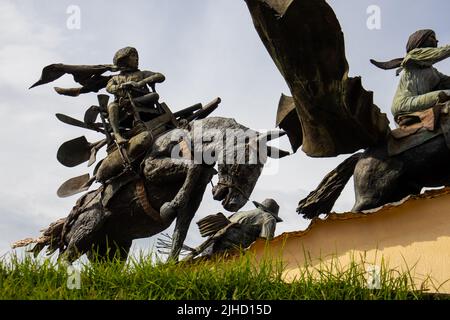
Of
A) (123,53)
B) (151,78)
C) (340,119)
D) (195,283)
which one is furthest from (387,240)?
(123,53)

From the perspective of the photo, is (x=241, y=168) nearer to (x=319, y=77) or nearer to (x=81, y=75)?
(x=319, y=77)

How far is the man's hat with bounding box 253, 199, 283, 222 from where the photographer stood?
30.0ft

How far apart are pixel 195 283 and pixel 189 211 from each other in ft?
8.02

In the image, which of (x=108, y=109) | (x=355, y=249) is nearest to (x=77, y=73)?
(x=108, y=109)

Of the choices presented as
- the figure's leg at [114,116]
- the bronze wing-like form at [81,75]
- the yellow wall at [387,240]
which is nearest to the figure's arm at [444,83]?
the yellow wall at [387,240]

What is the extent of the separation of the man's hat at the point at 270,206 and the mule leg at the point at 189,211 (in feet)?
1.61

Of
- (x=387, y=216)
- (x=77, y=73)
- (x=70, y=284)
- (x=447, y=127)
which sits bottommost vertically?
(x=70, y=284)

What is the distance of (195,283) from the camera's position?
265 inches

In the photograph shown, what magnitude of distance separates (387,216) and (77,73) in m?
3.97

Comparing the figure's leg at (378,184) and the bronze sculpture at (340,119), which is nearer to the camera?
the bronze sculpture at (340,119)

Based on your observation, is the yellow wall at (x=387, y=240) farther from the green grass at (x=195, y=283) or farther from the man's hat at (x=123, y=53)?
the man's hat at (x=123, y=53)

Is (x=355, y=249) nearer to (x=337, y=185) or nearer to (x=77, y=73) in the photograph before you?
(x=337, y=185)

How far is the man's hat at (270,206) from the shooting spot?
9.15 meters

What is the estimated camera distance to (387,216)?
24.5ft
